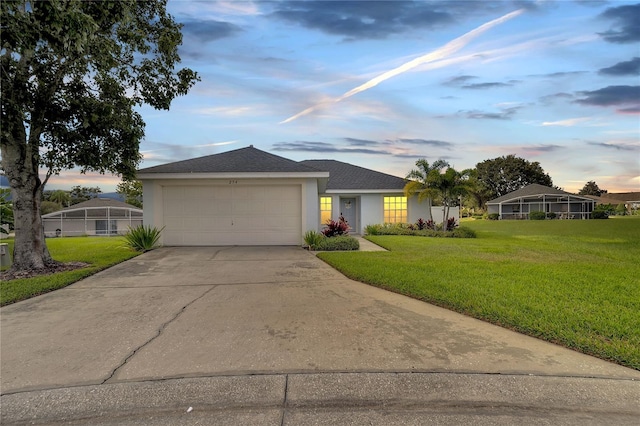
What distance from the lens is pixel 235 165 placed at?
→ 12.7 meters

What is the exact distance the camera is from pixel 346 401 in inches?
110

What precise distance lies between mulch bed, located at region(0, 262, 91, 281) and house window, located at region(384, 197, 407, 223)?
14.9 m

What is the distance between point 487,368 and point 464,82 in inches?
434

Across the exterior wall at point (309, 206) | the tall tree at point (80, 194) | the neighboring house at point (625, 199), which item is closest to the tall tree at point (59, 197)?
the tall tree at point (80, 194)

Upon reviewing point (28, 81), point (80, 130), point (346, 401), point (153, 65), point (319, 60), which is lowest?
point (346, 401)

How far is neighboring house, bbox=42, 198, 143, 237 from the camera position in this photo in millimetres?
26594

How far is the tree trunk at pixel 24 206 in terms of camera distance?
8148 millimetres

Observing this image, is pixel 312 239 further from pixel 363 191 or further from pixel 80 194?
pixel 80 194

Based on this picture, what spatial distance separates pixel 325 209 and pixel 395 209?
13.6ft

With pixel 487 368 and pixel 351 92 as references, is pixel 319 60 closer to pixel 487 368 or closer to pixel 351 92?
pixel 351 92

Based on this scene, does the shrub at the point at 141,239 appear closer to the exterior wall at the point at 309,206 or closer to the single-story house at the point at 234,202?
the single-story house at the point at 234,202

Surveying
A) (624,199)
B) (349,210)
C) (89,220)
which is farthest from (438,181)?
(624,199)

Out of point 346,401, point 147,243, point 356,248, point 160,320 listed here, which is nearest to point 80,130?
point 147,243

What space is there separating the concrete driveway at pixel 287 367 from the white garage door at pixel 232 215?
281 inches
